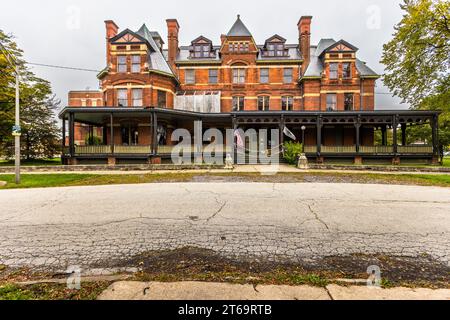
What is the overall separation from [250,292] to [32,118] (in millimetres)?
30448

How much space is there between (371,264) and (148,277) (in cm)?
304

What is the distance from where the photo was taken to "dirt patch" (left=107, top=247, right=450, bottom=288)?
2854 millimetres

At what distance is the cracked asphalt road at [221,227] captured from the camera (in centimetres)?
374

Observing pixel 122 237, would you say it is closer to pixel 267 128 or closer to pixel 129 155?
pixel 129 155

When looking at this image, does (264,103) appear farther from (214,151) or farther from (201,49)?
(201,49)

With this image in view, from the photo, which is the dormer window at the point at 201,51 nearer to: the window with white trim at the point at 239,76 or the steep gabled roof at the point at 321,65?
the window with white trim at the point at 239,76

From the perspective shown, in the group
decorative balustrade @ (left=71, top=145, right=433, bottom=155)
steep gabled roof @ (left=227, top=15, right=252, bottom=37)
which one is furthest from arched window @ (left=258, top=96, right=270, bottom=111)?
decorative balustrade @ (left=71, top=145, right=433, bottom=155)

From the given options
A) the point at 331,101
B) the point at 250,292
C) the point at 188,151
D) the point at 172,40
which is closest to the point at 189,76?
the point at 172,40

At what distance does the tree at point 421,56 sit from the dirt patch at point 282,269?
79.6ft

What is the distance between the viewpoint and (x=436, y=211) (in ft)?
20.6

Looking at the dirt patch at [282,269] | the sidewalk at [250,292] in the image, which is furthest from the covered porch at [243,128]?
the sidewalk at [250,292]
